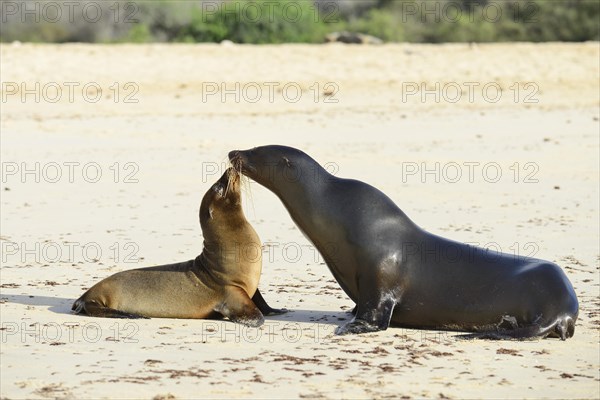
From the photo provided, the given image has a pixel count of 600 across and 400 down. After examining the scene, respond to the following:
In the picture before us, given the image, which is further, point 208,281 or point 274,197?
point 274,197

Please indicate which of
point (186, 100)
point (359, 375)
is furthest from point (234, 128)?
point (359, 375)

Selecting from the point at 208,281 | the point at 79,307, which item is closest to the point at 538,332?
the point at 208,281

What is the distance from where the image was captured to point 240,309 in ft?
26.0

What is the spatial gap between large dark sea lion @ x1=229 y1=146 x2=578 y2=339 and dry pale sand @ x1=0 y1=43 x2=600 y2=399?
14 cm

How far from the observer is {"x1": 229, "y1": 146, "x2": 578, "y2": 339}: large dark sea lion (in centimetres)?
757

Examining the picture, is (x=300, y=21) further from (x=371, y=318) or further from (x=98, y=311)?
(x=371, y=318)

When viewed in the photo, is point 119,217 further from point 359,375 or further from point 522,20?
point 522,20

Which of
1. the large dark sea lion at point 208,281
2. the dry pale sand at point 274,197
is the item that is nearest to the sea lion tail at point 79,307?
the large dark sea lion at point 208,281

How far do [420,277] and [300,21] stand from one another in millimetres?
24176

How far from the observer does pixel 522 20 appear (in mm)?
36344

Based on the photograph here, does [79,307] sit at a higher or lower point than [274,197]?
lower

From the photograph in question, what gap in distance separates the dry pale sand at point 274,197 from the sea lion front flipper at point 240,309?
7.5 inches

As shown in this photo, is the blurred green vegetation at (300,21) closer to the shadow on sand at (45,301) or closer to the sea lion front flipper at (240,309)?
the shadow on sand at (45,301)

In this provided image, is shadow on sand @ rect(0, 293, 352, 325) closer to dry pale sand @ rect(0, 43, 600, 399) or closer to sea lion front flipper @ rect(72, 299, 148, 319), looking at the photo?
dry pale sand @ rect(0, 43, 600, 399)
